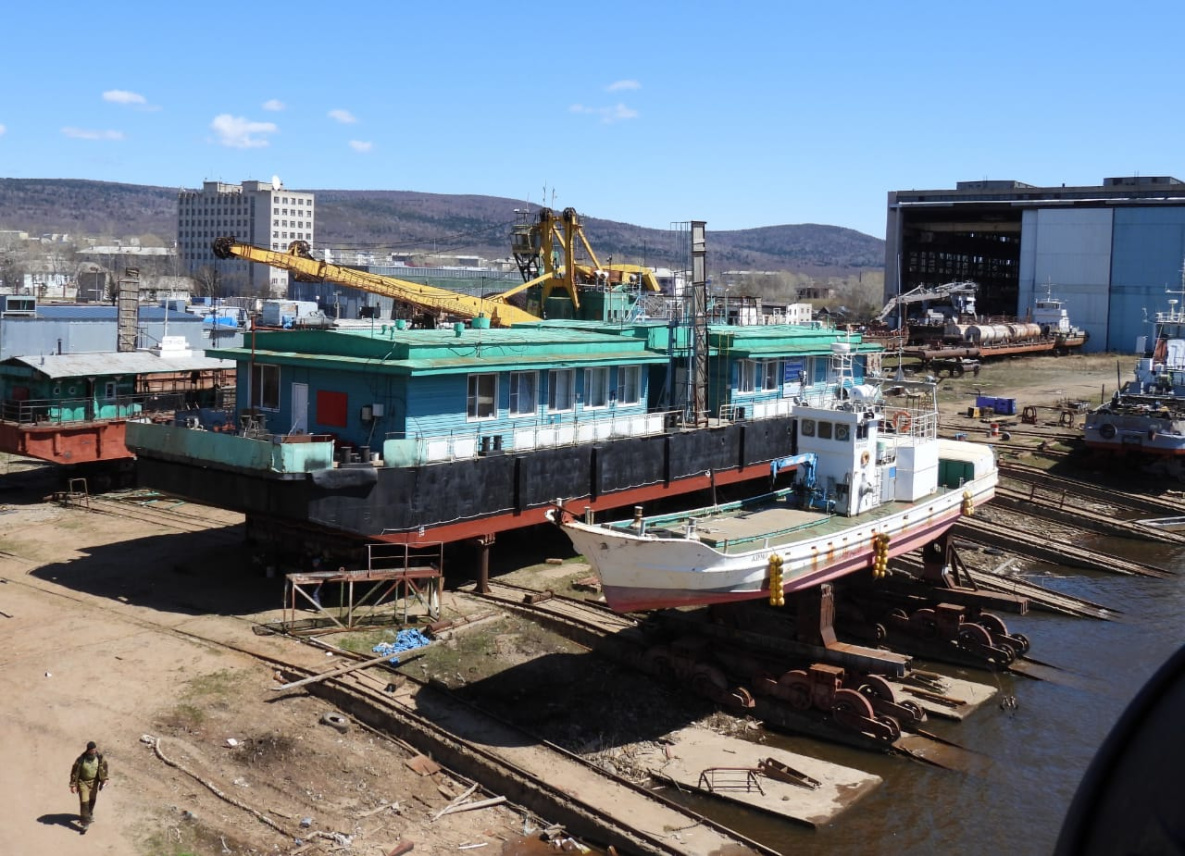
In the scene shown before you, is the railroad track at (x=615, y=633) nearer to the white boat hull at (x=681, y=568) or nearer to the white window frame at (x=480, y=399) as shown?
the white boat hull at (x=681, y=568)

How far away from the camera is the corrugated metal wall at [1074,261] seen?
81.8m

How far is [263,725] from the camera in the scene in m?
19.2

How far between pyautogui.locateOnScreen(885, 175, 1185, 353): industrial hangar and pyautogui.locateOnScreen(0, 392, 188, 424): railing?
6397 cm

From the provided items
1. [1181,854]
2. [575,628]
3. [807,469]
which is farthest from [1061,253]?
[1181,854]

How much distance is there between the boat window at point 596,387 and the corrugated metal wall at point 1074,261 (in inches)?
2451

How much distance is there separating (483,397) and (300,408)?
4513 mm

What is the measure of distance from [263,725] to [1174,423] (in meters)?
38.1

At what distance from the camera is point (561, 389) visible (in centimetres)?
3042

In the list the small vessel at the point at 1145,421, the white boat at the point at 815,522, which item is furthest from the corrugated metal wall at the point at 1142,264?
the white boat at the point at 815,522

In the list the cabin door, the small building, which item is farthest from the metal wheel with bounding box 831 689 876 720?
the small building

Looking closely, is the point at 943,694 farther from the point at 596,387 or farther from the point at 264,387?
the point at 264,387

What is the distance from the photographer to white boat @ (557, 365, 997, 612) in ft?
71.6

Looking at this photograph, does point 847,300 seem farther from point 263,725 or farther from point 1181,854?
point 1181,854

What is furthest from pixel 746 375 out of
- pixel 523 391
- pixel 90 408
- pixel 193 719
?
pixel 193 719
